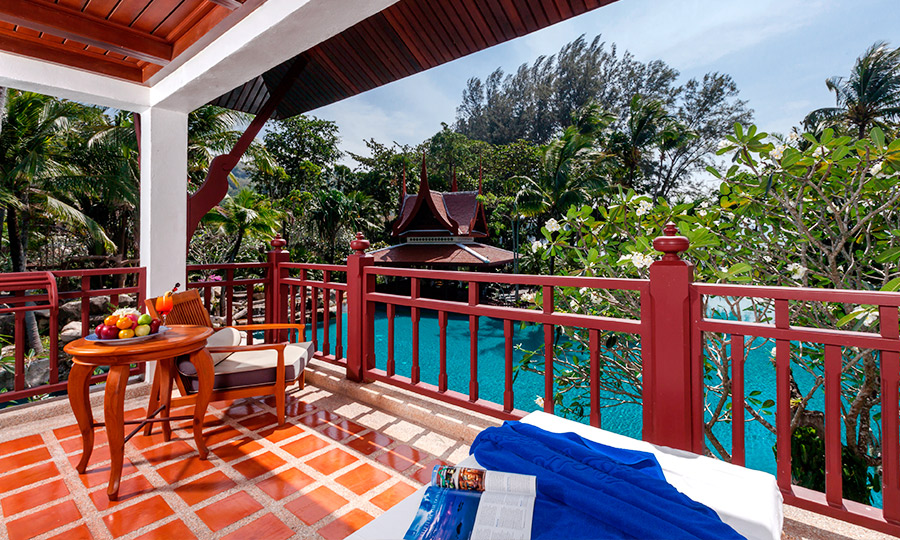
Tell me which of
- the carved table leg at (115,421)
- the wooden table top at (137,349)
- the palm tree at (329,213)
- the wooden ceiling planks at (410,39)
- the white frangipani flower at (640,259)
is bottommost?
the carved table leg at (115,421)

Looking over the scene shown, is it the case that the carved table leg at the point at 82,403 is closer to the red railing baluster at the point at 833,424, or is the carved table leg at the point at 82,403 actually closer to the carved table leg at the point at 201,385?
the carved table leg at the point at 201,385

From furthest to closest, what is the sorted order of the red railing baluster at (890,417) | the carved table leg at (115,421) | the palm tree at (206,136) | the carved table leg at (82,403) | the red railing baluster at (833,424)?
the palm tree at (206,136) → the carved table leg at (82,403) → the carved table leg at (115,421) → the red railing baluster at (833,424) → the red railing baluster at (890,417)

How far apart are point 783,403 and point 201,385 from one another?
286 centimetres

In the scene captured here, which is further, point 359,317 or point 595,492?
point 359,317

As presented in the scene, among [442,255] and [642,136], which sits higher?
[642,136]

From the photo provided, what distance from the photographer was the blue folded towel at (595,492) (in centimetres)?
100

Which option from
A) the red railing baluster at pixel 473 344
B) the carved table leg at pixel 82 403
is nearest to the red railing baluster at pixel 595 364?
the red railing baluster at pixel 473 344

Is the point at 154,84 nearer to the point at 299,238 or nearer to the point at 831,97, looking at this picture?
the point at 299,238

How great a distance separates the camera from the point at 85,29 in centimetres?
229

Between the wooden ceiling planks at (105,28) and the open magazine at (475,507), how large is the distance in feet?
7.52

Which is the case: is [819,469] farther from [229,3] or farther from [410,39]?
[229,3]

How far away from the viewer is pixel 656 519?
100 centimetres

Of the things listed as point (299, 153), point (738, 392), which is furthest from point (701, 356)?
point (299, 153)

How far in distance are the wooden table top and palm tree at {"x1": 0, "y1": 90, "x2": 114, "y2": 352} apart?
10329mm
